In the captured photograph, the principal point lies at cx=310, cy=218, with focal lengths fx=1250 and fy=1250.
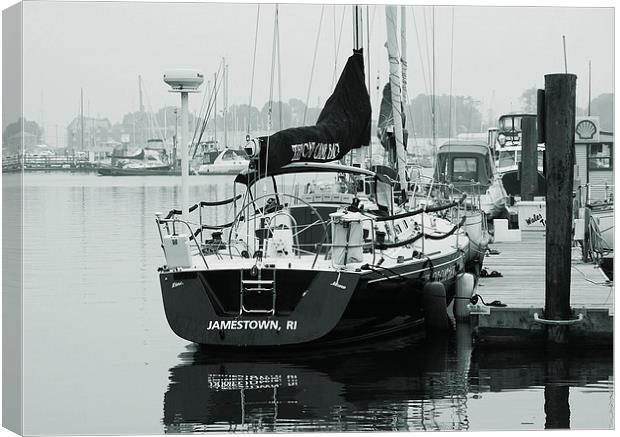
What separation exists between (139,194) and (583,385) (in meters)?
45.4

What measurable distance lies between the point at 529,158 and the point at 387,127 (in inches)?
236

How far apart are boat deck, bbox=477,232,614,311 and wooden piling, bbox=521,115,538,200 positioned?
6.05 ft

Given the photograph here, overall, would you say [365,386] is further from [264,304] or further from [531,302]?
[531,302]

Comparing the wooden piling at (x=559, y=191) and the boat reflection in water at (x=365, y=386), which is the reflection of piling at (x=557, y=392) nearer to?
the boat reflection in water at (x=365, y=386)

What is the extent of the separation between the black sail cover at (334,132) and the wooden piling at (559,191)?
324 centimetres

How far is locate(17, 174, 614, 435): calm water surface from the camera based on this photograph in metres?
11.5

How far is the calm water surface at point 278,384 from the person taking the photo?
37.7ft

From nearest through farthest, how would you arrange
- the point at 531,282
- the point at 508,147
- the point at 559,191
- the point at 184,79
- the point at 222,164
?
the point at 184,79, the point at 559,191, the point at 531,282, the point at 508,147, the point at 222,164

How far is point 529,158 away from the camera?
12.9 metres

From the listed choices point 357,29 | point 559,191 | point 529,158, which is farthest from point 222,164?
point 529,158

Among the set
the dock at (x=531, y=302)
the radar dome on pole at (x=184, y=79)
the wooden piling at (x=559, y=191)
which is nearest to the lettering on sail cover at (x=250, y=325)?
the dock at (x=531, y=302)

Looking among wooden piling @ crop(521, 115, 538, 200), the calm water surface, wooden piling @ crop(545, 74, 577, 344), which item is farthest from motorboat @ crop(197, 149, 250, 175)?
wooden piling @ crop(521, 115, 538, 200)

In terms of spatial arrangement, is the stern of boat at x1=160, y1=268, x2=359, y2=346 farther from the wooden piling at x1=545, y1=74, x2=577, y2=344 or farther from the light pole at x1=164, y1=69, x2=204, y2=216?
the wooden piling at x1=545, y1=74, x2=577, y2=344

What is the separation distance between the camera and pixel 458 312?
1728 centimetres
